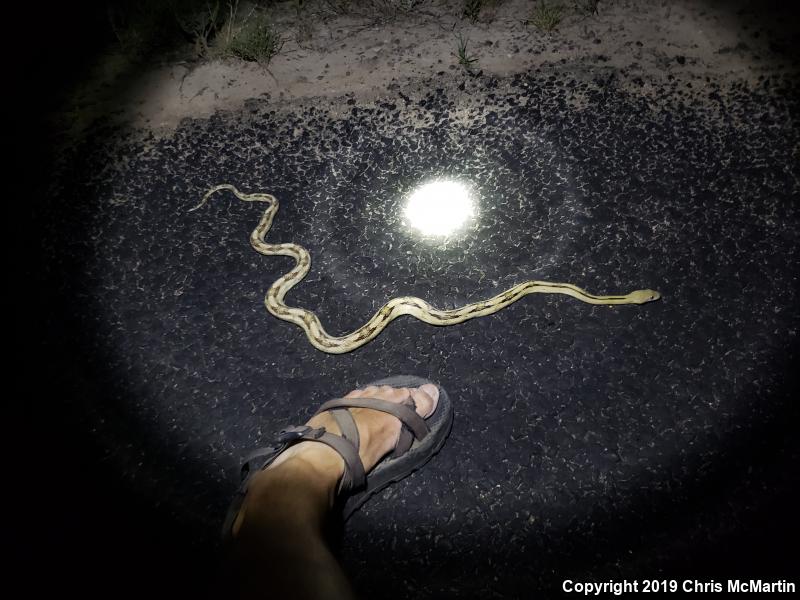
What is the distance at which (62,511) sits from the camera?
1849mm

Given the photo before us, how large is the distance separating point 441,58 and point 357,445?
8.21 feet

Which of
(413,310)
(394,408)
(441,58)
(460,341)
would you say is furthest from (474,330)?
(441,58)

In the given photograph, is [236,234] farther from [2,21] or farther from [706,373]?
[2,21]

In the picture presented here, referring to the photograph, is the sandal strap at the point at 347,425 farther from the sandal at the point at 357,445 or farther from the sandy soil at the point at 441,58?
the sandy soil at the point at 441,58

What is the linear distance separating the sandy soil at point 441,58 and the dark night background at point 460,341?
168mm

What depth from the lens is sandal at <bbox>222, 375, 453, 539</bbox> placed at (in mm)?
1809

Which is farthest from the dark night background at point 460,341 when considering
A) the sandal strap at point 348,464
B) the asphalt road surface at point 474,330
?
the sandal strap at point 348,464


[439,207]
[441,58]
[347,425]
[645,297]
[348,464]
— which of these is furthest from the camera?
[441,58]

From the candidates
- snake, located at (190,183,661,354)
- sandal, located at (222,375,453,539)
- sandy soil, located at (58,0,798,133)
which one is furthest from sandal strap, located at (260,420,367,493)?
sandy soil, located at (58,0,798,133)

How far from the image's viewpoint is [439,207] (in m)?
2.57

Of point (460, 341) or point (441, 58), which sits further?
point (441, 58)

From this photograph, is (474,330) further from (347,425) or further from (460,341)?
(347,425)

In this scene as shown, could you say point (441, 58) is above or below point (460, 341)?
above

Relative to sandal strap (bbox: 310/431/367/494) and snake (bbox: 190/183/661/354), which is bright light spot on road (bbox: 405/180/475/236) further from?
sandal strap (bbox: 310/431/367/494)
